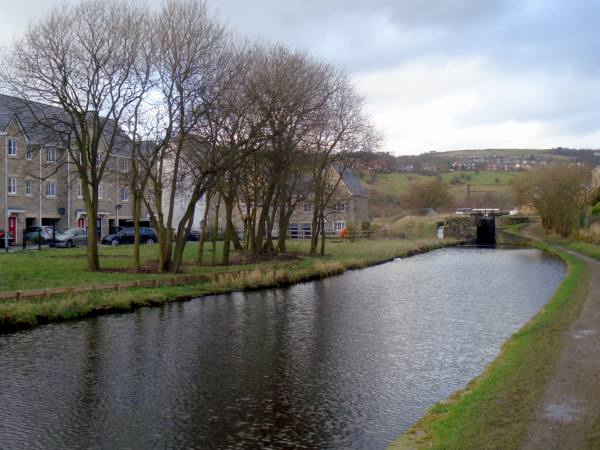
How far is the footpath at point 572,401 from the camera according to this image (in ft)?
22.0

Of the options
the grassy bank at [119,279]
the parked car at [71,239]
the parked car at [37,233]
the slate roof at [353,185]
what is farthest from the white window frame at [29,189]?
the slate roof at [353,185]

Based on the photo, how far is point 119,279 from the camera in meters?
23.1

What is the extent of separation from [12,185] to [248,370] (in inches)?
1560

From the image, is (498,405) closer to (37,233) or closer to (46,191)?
(37,233)

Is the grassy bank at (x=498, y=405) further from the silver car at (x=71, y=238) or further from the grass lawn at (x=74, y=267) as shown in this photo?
the silver car at (x=71, y=238)

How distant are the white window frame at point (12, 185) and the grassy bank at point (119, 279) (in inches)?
563

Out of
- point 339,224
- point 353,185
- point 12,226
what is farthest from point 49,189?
point 353,185

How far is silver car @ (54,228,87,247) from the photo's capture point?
41.8 m

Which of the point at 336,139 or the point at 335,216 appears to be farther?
the point at 335,216

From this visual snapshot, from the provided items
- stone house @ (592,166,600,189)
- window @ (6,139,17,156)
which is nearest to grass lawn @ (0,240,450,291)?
window @ (6,139,17,156)

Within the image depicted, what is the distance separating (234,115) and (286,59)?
4308mm

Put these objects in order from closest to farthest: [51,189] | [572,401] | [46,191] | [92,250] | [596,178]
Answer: [572,401], [92,250], [46,191], [51,189], [596,178]

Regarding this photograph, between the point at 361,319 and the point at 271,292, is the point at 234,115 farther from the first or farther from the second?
the point at 361,319

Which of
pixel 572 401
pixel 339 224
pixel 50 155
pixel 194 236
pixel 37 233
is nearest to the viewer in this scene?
pixel 572 401
